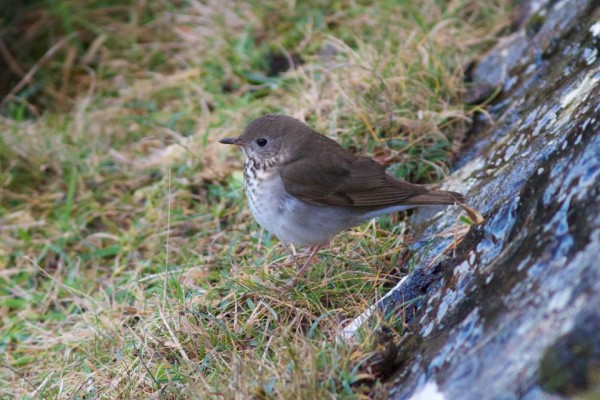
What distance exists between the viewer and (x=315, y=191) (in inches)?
144

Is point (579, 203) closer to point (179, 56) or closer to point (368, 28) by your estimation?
point (368, 28)

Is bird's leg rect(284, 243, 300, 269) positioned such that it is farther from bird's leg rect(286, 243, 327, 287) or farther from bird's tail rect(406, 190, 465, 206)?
bird's tail rect(406, 190, 465, 206)

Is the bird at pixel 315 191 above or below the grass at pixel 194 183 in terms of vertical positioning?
above

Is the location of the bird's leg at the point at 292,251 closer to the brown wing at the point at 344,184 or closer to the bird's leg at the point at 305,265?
the bird's leg at the point at 305,265

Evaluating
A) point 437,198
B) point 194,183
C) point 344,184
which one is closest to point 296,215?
point 344,184

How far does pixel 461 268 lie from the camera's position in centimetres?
287

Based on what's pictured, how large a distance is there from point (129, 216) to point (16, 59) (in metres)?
2.67

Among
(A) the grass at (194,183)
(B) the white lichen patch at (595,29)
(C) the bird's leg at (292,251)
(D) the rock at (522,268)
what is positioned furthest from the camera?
(C) the bird's leg at (292,251)

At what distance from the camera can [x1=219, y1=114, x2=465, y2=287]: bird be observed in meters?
3.59

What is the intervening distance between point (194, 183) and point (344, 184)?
1.69 meters

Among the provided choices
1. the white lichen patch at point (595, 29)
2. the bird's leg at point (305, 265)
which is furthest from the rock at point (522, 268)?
the bird's leg at point (305, 265)

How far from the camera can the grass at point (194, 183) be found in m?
3.31

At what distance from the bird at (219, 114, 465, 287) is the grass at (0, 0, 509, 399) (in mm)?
206

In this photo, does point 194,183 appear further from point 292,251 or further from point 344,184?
point 344,184
